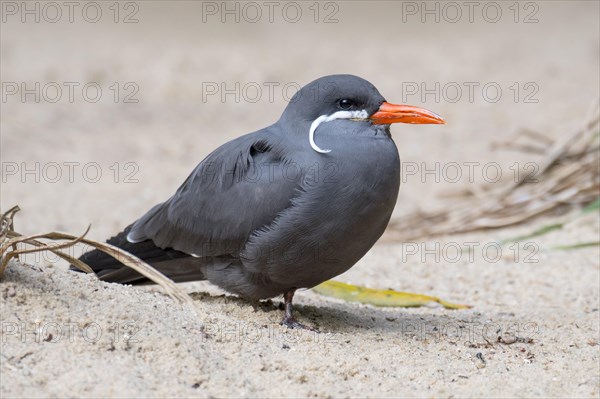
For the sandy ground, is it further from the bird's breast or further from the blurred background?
the bird's breast

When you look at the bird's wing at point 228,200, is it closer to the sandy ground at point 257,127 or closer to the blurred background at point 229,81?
the sandy ground at point 257,127

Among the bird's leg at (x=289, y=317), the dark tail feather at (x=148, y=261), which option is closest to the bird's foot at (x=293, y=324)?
the bird's leg at (x=289, y=317)

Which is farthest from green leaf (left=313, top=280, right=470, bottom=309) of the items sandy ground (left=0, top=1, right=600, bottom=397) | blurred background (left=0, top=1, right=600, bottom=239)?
blurred background (left=0, top=1, right=600, bottom=239)

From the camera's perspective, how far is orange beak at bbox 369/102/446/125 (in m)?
4.09

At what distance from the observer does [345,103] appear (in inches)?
163

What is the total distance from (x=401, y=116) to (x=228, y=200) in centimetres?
84

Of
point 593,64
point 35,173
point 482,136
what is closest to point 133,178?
point 35,173

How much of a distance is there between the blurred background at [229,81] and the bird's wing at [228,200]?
2.13 m

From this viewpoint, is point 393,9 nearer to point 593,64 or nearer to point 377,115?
point 593,64

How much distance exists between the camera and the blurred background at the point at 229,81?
810cm

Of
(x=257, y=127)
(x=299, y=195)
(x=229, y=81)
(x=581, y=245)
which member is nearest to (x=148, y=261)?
(x=299, y=195)

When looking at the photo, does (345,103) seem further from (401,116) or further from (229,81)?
(229,81)

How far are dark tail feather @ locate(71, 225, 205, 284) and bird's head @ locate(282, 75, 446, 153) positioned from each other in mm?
926

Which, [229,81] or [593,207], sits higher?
[229,81]
